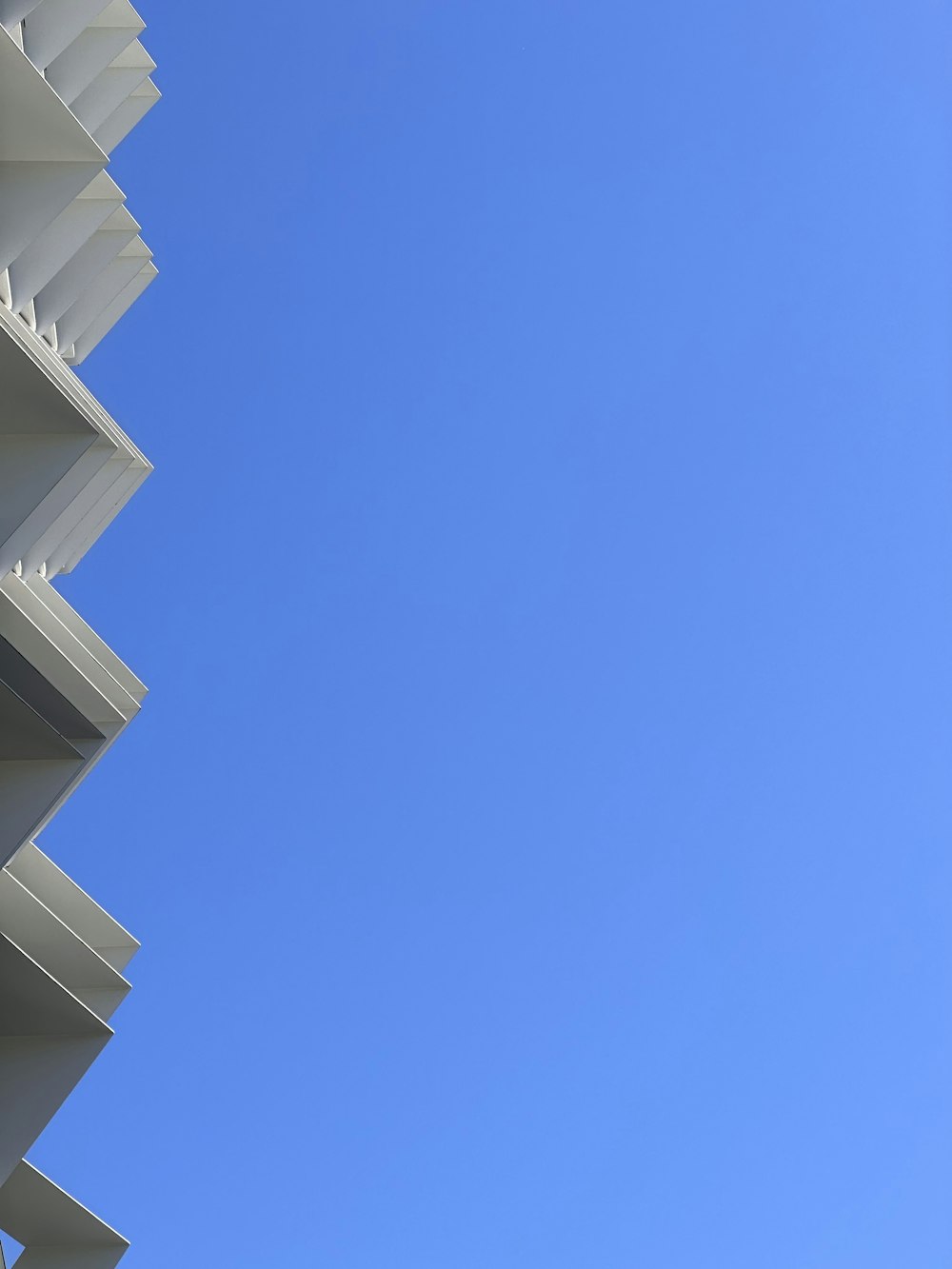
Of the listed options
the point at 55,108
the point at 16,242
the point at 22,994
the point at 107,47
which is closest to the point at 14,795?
the point at 22,994

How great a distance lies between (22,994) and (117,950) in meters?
4.47

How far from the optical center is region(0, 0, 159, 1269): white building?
11008 mm

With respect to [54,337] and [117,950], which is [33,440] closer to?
[54,337]

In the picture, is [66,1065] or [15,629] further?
[15,629]

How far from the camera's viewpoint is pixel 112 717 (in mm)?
15367

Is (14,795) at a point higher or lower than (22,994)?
higher

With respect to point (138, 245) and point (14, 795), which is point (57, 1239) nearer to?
point (14, 795)

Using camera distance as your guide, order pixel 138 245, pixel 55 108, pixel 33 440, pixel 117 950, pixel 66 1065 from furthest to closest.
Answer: pixel 138 245 → pixel 117 950 → pixel 66 1065 → pixel 33 440 → pixel 55 108

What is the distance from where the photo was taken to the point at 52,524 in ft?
49.9

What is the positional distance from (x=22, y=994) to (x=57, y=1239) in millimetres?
5206

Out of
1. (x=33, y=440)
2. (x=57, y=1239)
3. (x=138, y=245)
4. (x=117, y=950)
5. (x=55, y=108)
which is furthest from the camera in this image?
(x=138, y=245)

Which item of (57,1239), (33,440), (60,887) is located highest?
(33,440)

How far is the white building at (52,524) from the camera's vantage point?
11.0m

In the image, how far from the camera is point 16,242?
11461 mm
